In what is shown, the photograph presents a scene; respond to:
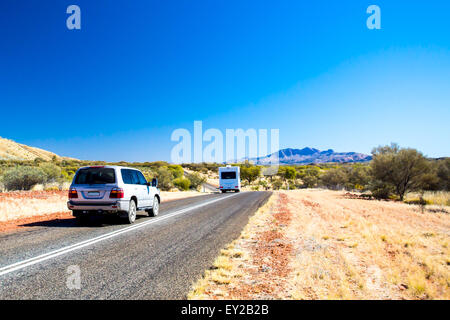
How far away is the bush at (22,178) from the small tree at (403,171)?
88.8 ft

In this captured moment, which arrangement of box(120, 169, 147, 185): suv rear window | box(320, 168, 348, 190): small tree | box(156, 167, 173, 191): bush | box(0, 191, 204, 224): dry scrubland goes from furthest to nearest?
box(320, 168, 348, 190): small tree < box(156, 167, 173, 191): bush < box(0, 191, 204, 224): dry scrubland < box(120, 169, 147, 185): suv rear window

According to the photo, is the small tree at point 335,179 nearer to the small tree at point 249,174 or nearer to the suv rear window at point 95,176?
the small tree at point 249,174

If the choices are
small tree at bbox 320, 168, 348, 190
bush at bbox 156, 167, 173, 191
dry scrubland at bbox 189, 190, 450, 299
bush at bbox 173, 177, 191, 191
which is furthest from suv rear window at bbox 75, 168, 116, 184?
small tree at bbox 320, 168, 348, 190

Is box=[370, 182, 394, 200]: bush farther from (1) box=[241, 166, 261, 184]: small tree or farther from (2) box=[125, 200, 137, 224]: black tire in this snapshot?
(1) box=[241, 166, 261, 184]: small tree

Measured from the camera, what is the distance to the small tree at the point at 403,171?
22094 millimetres

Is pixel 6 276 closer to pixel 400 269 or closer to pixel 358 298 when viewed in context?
pixel 358 298

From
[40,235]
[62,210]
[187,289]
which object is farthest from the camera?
[62,210]

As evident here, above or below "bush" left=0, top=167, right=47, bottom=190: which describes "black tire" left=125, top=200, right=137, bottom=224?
below

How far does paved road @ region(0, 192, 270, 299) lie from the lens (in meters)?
3.79

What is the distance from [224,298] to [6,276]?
350 cm

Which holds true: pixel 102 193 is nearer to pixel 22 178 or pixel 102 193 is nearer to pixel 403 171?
pixel 22 178

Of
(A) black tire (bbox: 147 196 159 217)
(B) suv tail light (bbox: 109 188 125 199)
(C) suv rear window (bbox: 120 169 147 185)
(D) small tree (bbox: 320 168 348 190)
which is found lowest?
(D) small tree (bbox: 320 168 348 190)

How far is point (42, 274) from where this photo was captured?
4.38 metres
